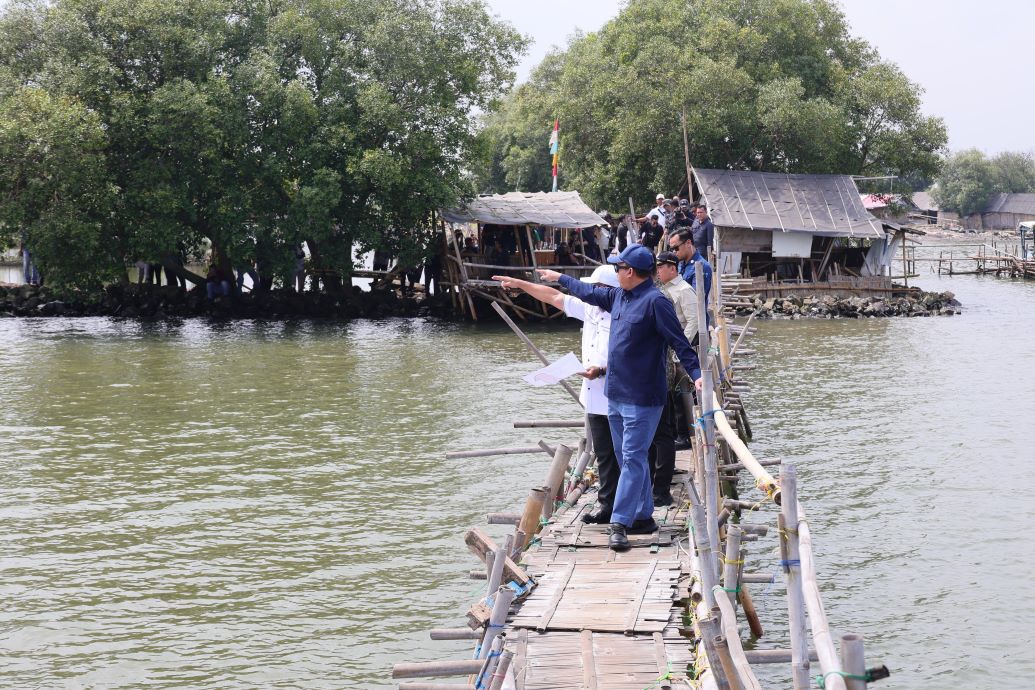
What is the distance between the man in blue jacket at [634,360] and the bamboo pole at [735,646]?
79.8 inches

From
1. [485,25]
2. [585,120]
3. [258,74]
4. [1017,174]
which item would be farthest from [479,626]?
[1017,174]

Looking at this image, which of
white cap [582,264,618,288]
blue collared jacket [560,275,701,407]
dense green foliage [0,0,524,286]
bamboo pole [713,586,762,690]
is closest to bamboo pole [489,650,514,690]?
bamboo pole [713,586,762,690]

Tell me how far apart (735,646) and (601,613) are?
151cm

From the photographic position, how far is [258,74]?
101 ft

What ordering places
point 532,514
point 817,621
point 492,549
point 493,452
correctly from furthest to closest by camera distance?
point 493,452
point 532,514
point 492,549
point 817,621

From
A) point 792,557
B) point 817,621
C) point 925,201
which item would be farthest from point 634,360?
point 925,201

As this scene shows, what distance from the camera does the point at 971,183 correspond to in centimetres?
9850

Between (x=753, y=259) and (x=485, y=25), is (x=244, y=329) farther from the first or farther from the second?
(x=753, y=259)

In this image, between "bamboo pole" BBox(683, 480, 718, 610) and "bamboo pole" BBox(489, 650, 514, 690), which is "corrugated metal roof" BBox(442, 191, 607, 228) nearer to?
"bamboo pole" BBox(683, 480, 718, 610)

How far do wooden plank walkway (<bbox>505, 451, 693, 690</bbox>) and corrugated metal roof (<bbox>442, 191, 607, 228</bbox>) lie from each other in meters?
25.0

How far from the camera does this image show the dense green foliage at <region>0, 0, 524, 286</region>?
28.7 metres

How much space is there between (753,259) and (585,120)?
35.3ft

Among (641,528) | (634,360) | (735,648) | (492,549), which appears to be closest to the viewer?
(735,648)

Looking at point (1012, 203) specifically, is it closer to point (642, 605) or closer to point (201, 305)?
point (201, 305)
